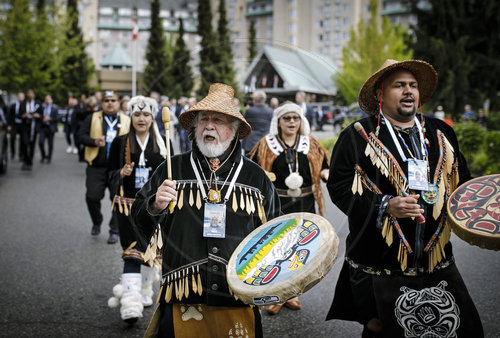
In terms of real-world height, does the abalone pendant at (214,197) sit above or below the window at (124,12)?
below

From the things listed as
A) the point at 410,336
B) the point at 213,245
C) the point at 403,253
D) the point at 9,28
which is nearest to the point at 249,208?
the point at 213,245

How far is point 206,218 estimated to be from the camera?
271 centimetres

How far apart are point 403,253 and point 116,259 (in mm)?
4081

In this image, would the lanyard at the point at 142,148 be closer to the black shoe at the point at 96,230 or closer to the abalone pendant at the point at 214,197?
the abalone pendant at the point at 214,197

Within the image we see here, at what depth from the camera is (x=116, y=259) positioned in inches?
236

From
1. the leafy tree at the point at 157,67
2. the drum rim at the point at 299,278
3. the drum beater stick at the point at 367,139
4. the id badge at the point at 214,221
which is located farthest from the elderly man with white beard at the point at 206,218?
the leafy tree at the point at 157,67

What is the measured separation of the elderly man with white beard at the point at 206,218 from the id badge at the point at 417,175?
33.6 inches

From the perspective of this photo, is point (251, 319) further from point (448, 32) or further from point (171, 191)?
point (448, 32)

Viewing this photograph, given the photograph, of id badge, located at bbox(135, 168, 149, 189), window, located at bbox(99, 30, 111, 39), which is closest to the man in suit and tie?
id badge, located at bbox(135, 168, 149, 189)

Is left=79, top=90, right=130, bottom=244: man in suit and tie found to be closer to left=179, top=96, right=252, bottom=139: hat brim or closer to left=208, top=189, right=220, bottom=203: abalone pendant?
left=179, top=96, right=252, bottom=139: hat brim

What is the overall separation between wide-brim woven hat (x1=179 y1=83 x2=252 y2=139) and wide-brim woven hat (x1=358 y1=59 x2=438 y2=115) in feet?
2.92

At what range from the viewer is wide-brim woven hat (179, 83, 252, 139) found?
2744mm

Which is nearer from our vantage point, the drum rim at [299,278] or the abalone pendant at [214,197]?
the drum rim at [299,278]

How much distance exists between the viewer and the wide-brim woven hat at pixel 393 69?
3.11m
